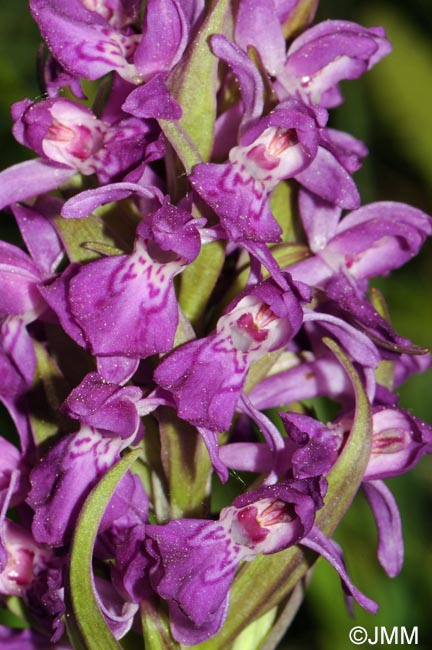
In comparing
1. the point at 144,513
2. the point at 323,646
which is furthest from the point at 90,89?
the point at 323,646

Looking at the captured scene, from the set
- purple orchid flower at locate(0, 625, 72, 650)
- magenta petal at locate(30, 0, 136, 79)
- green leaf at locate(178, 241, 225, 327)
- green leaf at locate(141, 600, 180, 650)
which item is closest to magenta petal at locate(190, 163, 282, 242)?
green leaf at locate(178, 241, 225, 327)

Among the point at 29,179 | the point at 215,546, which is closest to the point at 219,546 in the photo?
the point at 215,546

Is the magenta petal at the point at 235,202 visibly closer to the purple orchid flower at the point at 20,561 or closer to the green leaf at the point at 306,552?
Result: the green leaf at the point at 306,552

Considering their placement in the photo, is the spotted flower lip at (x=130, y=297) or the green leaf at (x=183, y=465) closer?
the spotted flower lip at (x=130, y=297)

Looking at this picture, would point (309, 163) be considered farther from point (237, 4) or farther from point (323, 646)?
point (323, 646)

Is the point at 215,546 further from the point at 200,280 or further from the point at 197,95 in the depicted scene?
the point at 197,95

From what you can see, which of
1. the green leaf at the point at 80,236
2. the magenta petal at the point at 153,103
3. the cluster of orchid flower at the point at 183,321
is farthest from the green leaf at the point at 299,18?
the green leaf at the point at 80,236

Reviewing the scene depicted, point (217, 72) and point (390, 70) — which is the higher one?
point (217, 72)
